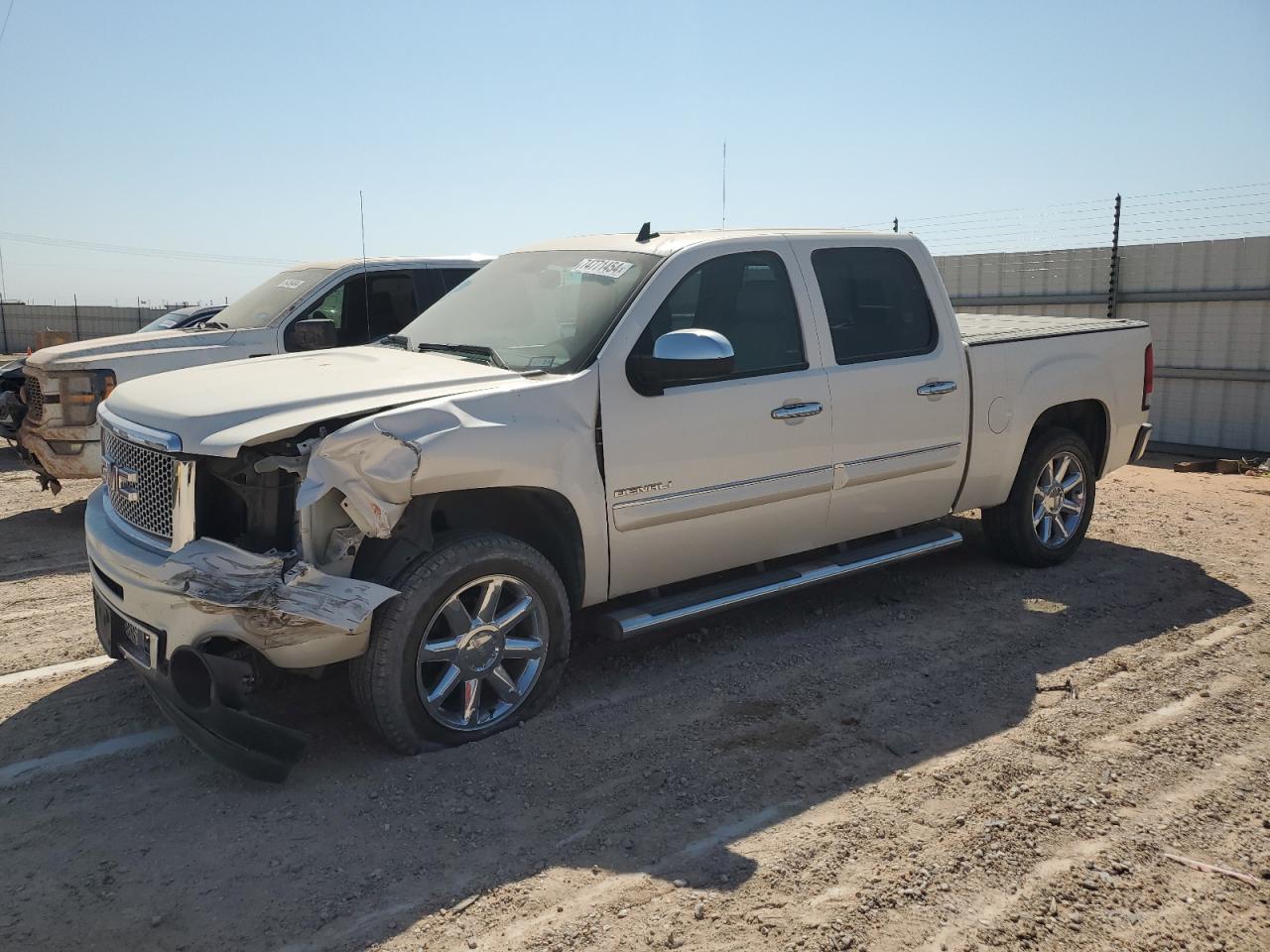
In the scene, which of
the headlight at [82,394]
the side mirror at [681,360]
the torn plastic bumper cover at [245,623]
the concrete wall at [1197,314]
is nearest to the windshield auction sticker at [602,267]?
the side mirror at [681,360]

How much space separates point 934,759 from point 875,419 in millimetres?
1919

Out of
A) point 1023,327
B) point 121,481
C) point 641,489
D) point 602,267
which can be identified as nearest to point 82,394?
point 121,481

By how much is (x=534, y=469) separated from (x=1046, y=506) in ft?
12.6

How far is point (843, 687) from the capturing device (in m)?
4.88

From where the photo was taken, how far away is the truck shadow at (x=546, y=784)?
3.27 meters

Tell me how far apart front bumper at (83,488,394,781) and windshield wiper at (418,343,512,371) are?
1.32 meters

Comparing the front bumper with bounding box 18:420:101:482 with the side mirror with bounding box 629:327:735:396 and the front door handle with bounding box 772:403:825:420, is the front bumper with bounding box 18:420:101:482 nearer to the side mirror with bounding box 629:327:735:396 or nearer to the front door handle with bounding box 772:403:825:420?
the side mirror with bounding box 629:327:735:396

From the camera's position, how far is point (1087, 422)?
7074 millimetres

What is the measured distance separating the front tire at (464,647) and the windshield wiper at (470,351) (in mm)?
865

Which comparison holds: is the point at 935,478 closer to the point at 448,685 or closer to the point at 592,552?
the point at 592,552

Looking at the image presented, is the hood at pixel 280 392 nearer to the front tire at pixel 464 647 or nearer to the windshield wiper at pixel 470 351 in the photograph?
the windshield wiper at pixel 470 351

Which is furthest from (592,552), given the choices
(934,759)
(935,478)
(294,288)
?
(294,288)

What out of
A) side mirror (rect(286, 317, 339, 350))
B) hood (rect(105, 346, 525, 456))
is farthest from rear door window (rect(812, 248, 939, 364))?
side mirror (rect(286, 317, 339, 350))

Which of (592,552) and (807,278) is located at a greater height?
(807,278)
